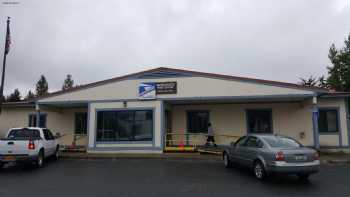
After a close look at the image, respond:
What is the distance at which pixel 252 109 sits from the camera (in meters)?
18.3

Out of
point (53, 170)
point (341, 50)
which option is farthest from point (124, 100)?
point (341, 50)

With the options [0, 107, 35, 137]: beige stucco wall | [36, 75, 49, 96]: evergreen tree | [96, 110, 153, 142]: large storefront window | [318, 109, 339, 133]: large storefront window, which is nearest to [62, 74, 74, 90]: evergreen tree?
[36, 75, 49, 96]: evergreen tree

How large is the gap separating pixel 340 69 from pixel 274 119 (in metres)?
29.6

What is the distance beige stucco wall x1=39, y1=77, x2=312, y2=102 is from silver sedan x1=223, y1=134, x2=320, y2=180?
574 cm

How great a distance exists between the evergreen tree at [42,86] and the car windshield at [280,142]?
2313 inches

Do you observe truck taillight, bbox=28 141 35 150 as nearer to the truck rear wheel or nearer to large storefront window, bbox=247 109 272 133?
the truck rear wheel

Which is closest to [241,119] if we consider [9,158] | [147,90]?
[147,90]

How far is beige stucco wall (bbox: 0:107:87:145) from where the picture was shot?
65.9 feet

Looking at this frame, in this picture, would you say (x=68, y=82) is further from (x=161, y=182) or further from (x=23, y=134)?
(x=161, y=182)

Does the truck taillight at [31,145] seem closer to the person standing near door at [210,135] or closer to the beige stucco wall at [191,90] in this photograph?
the beige stucco wall at [191,90]

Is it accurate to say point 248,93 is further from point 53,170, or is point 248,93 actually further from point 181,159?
point 53,170

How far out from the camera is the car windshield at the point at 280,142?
8.99 meters

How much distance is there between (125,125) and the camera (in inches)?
668

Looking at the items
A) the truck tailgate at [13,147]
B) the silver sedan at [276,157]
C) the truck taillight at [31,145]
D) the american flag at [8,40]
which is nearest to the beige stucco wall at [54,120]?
the american flag at [8,40]
